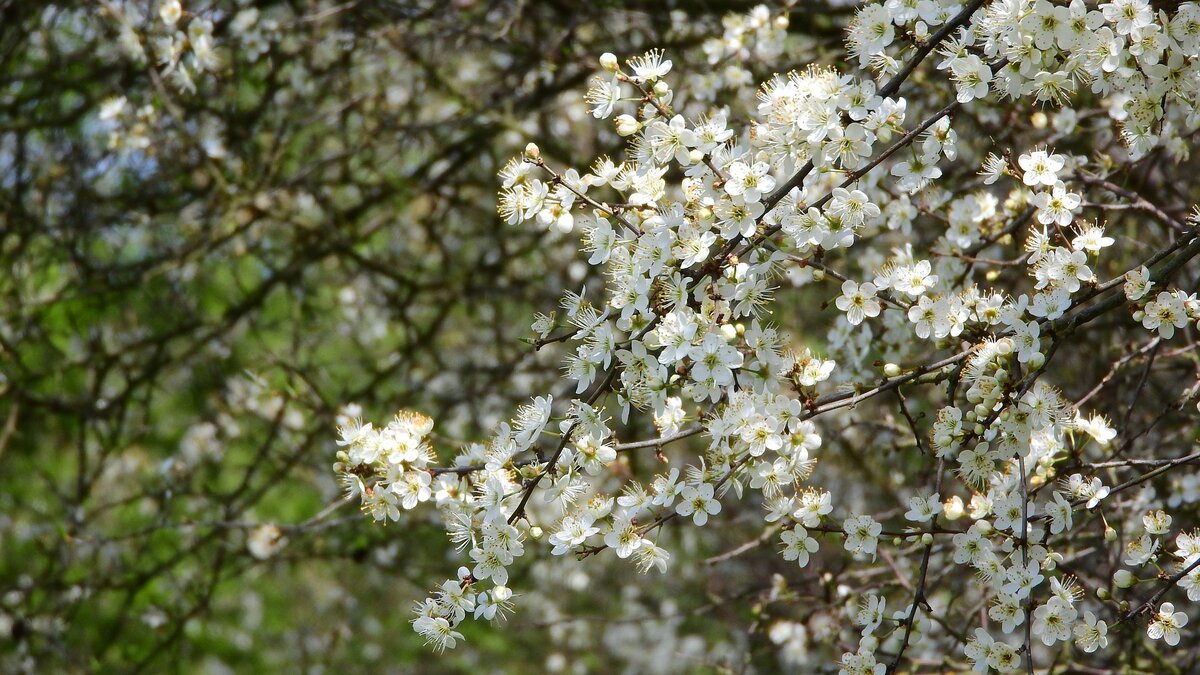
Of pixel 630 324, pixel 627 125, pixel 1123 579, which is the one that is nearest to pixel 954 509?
pixel 1123 579

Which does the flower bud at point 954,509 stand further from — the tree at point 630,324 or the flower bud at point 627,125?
the flower bud at point 627,125

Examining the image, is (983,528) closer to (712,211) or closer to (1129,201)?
(712,211)

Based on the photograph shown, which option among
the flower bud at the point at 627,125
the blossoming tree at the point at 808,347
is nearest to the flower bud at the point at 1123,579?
the blossoming tree at the point at 808,347

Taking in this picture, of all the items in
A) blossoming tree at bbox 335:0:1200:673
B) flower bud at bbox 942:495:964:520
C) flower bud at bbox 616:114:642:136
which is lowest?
flower bud at bbox 942:495:964:520

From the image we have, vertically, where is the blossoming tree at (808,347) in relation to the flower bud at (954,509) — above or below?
above

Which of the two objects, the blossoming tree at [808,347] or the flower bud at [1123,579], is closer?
the blossoming tree at [808,347]

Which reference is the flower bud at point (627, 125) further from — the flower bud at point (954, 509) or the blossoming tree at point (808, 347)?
the flower bud at point (954, 509)

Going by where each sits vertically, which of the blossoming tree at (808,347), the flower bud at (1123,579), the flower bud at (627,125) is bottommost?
the flower bud at (1123,579)

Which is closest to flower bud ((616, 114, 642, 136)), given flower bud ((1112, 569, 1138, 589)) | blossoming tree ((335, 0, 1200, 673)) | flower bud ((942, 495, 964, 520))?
blossoming tree ((335, 0, 1200, 673))

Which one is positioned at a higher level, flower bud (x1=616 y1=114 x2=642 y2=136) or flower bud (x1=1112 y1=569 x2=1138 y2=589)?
flower bud (x1=616 y1=114 x2=642 y2=136)

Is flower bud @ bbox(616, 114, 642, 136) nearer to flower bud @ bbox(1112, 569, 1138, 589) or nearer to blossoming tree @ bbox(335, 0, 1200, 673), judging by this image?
blossoming tree @ bbox(335, 0, 1200, 673)

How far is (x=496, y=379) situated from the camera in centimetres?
479

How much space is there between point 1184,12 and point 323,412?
3105mm

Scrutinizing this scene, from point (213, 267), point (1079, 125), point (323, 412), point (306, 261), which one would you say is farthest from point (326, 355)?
point (1079, 125)
